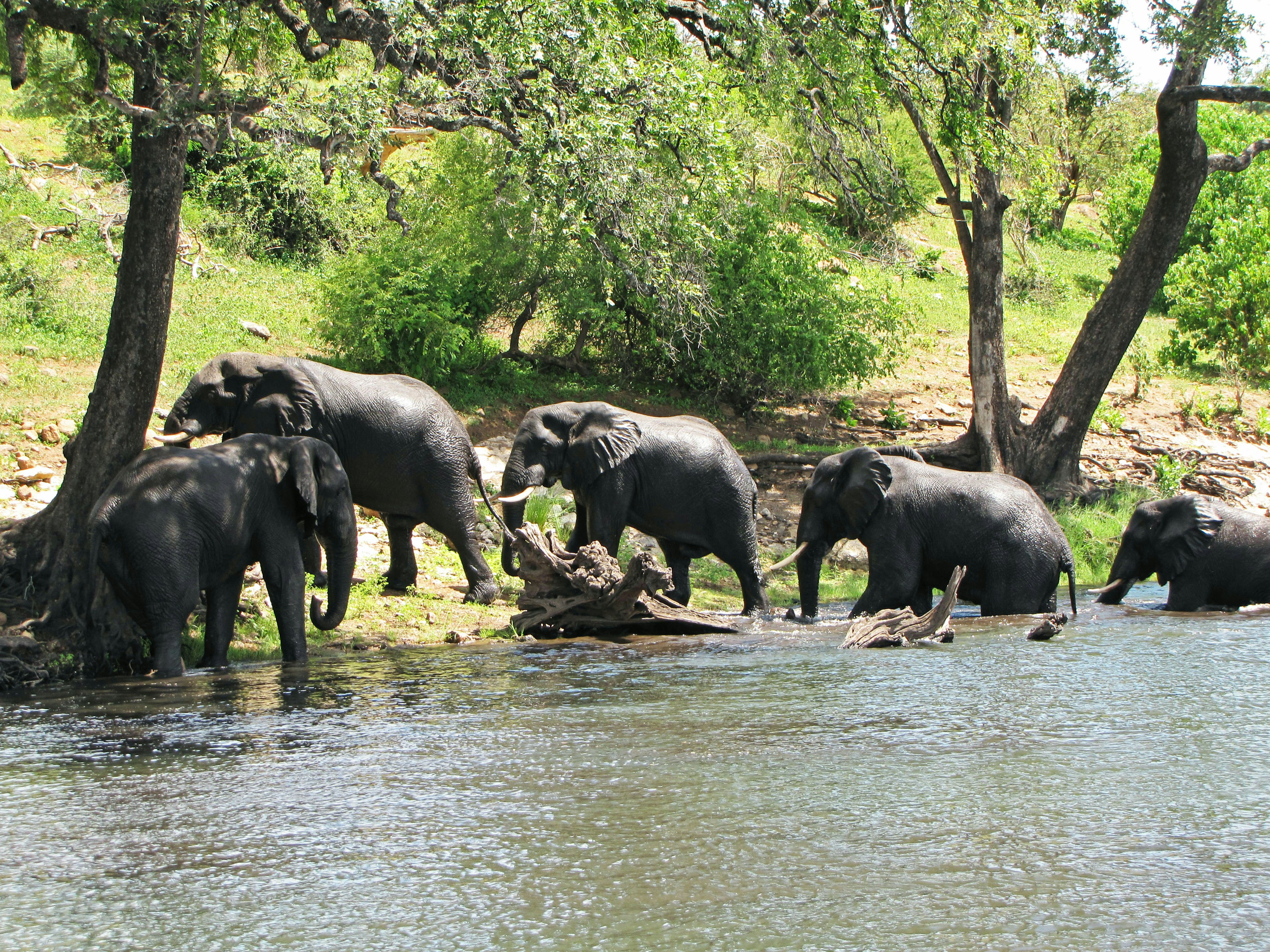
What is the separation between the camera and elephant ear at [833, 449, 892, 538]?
11.4 meters

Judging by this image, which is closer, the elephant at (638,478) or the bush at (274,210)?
the elephant at (638,478)

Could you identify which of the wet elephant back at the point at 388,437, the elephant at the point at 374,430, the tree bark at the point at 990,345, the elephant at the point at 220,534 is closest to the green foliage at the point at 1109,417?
the tree bark at the point at 990,345

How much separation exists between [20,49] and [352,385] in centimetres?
375

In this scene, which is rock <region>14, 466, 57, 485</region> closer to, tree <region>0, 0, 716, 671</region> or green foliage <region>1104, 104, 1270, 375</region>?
tree <region>0, 0, 716, 671</region>

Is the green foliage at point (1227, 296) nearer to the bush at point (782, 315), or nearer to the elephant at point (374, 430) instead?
the bush at point (782, 315)

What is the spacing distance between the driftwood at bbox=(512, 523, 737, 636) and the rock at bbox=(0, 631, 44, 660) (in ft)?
11.9

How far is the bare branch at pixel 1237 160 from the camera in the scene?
18.5 meters

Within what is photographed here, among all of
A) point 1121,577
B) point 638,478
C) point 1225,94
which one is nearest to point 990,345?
point 1225,94

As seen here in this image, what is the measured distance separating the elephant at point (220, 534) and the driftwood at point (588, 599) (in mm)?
1511

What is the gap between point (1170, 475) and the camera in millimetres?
19906

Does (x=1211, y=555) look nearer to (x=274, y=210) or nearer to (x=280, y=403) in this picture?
(x=280, y=403)

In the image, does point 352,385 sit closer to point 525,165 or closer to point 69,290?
point 525,165

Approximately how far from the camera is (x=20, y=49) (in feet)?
30.9

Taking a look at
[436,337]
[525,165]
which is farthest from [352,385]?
[436,337]
